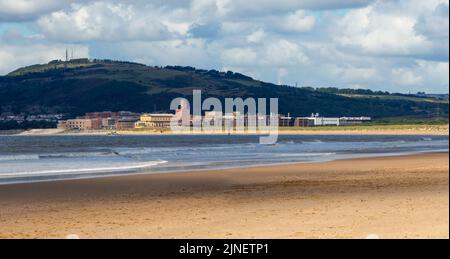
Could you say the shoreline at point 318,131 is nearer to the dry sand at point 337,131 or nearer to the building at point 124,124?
the dry sand at point 337,131

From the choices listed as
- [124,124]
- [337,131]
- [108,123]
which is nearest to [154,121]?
[124,124]

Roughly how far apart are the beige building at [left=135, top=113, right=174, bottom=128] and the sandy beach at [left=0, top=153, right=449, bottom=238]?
6415 inches

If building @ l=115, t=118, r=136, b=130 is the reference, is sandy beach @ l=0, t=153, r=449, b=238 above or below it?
above

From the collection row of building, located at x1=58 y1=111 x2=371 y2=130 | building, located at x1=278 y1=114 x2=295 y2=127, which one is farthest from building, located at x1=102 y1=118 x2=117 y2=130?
building, located at x1=278 y1=114 x2=295 y2=127

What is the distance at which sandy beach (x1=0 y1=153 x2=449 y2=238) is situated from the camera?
540 inches

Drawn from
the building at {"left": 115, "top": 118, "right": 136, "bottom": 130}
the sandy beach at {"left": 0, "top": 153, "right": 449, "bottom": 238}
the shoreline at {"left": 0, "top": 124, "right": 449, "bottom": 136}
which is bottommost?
the shoreline at {"left": 0, "top": 124, "right": 449, "bottom": 136}

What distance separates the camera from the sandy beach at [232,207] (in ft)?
45.0

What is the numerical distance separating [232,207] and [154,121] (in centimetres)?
17442

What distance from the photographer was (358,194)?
20.3 m

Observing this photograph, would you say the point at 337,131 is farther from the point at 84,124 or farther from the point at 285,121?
the point at 84,124

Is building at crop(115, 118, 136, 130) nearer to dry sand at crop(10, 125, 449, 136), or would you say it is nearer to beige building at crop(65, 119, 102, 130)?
dry sand at crop(10, 125, 449, 136)

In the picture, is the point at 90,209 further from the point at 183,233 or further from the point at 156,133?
the point at 156,133
